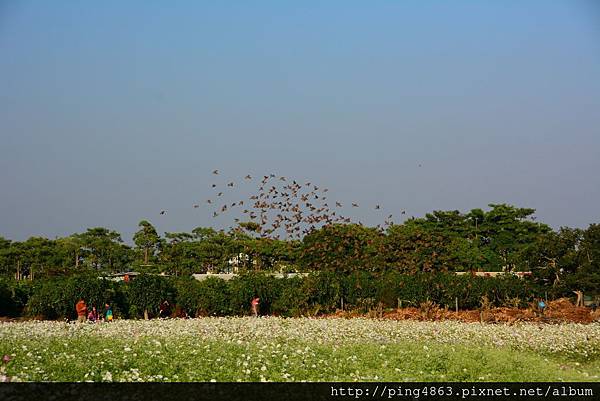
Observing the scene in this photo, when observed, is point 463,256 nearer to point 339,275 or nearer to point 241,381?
point 339,275

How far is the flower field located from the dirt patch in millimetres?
5398

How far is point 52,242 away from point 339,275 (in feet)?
99.4

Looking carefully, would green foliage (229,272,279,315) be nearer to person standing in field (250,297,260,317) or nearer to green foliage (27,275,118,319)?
person standing in field (250,297,260,317)

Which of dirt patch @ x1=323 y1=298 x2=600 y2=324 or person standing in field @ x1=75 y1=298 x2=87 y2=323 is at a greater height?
person standing in field @ x1=75 y1=298 x2=87 y2=323

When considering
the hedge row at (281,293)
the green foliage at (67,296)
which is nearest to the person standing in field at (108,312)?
the green foliage at (67,296)

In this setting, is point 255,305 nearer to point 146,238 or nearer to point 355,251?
point 355,251

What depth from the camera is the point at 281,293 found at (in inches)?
1101

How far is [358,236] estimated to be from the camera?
3325cm

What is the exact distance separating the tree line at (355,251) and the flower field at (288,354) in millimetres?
10374

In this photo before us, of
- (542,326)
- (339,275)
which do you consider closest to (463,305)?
(339,275)

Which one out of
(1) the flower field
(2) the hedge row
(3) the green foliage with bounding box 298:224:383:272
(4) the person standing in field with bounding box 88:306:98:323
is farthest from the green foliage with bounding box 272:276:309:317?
(1) the flower field

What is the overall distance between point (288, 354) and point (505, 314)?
15034 millimetres

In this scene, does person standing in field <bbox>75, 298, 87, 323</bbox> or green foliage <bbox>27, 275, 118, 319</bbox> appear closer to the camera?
person standing in field <bbox>75, 298, 87, 323</bbox>

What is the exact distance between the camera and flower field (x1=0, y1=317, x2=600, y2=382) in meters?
10.8
